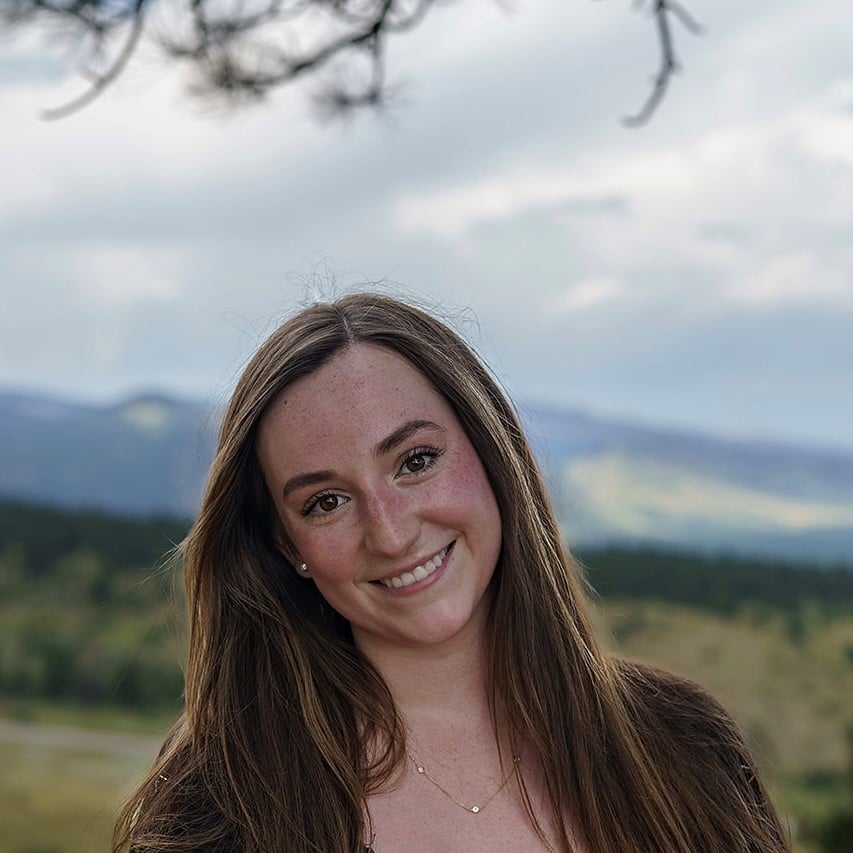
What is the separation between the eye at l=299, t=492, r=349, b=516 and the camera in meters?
2.04

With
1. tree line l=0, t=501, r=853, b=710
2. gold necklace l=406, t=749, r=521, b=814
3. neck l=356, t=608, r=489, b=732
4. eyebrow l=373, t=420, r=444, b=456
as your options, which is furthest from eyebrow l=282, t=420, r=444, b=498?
tree line l=0, t=501, r=853, b=710

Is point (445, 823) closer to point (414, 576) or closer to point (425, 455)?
point (414, 576)

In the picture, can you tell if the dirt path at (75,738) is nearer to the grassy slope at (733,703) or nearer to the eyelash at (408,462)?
the grassy slope at (733,703)

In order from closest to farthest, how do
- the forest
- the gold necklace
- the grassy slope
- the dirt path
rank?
the gold necklace < the grassy slope < the dirt path < the forest

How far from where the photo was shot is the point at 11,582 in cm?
916

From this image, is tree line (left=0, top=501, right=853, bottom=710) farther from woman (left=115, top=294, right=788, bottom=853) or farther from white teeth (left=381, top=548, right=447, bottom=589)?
white teeth (left=381, top=548, right=447, bottom=589)

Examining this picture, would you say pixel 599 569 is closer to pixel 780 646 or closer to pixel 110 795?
pixel 780 646

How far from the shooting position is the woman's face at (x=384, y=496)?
2.01 meters

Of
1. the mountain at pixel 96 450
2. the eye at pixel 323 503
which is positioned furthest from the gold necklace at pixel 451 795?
the mountain at pixel 96 450

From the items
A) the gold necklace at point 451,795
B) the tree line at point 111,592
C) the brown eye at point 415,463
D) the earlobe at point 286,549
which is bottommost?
the gold necklace at point 451,795

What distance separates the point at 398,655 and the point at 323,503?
1.02ft

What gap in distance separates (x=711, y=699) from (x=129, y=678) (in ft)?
20.1

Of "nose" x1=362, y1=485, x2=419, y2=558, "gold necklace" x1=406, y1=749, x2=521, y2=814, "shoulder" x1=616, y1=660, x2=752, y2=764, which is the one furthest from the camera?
"shoulder" x1=616, y1=660, x2=752, y2=764

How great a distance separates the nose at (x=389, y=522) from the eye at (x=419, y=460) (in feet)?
0.16
